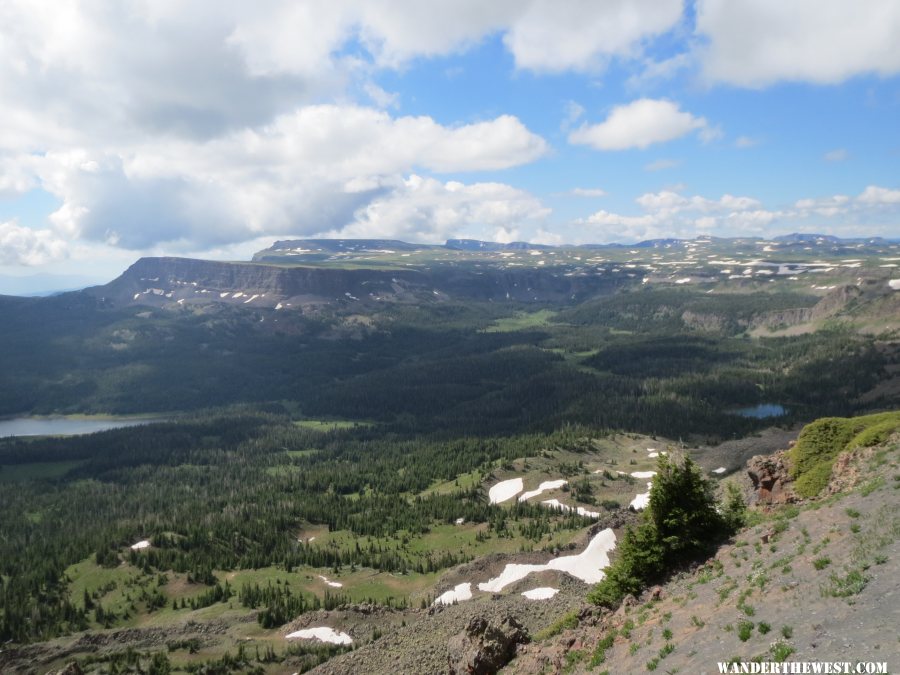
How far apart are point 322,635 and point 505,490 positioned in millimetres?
65769

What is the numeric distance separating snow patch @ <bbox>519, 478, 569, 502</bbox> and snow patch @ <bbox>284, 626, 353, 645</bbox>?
60.4m

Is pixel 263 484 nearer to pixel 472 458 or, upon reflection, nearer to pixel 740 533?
pixel 472 458

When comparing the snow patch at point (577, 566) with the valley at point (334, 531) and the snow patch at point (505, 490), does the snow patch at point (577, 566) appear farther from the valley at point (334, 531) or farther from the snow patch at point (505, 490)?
the snow patch at point (505, 490)

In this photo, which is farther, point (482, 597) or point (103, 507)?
point (103, 507)

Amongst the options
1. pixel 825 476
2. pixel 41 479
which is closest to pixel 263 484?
pixel 41 479

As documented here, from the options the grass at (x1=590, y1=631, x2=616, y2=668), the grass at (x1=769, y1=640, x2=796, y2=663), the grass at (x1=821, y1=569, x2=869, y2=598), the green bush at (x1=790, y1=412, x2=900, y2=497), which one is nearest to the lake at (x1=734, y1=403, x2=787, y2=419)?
the green bush at (x1=790, y1=412, x2=900, y2=497)

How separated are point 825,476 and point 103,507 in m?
153

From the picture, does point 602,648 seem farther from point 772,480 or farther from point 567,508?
point 567,508

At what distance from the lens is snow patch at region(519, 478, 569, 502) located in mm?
116062

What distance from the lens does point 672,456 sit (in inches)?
1377

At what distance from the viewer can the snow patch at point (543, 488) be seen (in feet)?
381

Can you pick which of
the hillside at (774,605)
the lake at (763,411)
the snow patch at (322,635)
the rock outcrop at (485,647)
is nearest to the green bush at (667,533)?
the hillside at (774,605)

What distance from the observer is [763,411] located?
638ft

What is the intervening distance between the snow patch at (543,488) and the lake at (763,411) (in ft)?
325
